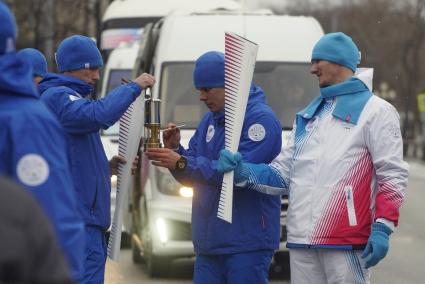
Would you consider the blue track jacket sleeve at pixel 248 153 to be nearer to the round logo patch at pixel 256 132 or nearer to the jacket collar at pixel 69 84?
the round logo patch at pixel 256 132

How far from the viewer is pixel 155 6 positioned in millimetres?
23453

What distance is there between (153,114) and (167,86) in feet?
17.0

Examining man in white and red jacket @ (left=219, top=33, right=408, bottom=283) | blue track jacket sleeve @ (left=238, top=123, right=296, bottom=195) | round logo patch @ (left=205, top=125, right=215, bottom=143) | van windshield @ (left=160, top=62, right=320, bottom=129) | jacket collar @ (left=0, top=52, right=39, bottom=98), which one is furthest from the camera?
van windshield @ (left=160, top=62, right=320, bottom=129)

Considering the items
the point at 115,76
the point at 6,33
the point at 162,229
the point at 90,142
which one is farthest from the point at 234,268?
the point at 115,76

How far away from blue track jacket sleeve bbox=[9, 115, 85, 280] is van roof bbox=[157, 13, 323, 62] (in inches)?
320

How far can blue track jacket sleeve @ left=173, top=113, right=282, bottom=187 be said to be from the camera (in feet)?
20.3

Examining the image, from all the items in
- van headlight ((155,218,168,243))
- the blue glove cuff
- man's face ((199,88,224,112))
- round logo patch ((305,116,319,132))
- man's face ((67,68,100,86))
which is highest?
man's face ((67,68,100,86))

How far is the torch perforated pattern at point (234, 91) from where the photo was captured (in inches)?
237

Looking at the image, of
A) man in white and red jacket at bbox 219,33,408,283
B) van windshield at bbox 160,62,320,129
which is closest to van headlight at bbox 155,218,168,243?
van windshield at bbox 160,62,320,129

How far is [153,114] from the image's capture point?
640cm

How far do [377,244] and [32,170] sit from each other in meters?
2.25

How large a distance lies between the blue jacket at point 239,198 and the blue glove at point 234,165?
0.16 meters

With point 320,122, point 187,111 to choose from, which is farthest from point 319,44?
point 187,111

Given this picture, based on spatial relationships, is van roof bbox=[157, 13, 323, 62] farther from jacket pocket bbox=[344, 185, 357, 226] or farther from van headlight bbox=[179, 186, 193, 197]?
jacket pocket bbox=[344, 185, 357, 226]
